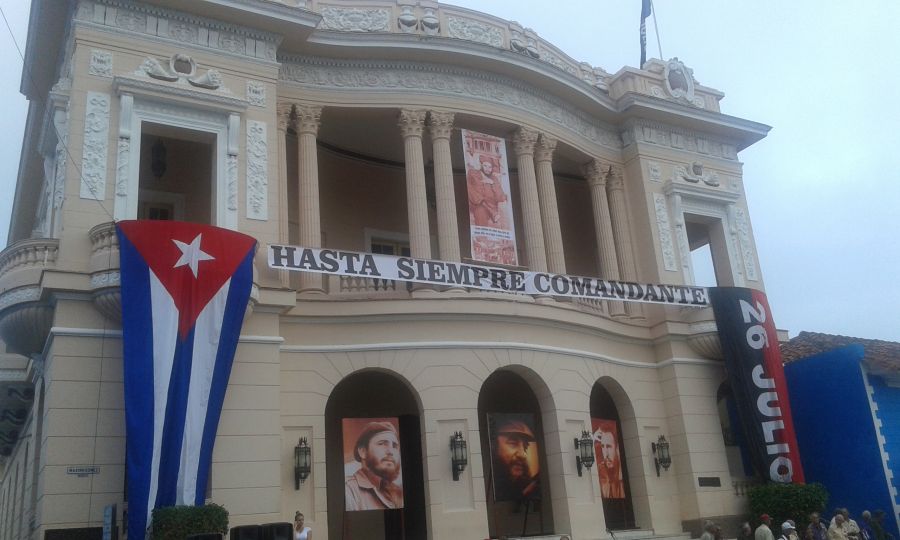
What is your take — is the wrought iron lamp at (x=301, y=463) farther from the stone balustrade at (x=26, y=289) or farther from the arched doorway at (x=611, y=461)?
the arched doorway at (x=611, y=461)

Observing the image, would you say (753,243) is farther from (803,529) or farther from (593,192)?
(803,529)

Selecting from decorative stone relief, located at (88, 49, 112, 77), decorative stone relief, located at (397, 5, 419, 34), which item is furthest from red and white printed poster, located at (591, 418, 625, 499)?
decorative stone relief, located at (88, 49, 112, 77)

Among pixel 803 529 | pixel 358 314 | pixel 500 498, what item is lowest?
pixel 803 529

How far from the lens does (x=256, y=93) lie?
20312 millimetres

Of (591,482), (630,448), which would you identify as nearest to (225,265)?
(591,482)

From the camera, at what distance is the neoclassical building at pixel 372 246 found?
1714 cm

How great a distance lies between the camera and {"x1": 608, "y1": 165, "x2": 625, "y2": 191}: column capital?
27.3 m

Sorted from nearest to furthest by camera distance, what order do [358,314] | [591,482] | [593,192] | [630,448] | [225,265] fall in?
[225,265] → [358,314] → [591,482] → [630,448] → [593,192]

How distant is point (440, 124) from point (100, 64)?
8.81 meters

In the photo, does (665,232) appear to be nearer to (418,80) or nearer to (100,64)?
(418,80)

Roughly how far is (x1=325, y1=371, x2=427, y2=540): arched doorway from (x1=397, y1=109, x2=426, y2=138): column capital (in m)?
6.63

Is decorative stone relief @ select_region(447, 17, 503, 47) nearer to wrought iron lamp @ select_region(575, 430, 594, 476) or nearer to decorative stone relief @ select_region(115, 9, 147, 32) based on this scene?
decorative stone relief @ select_region(115, 9, 147, 32)

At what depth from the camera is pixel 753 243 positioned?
28.1 meters

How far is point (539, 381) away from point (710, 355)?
6559 mm
